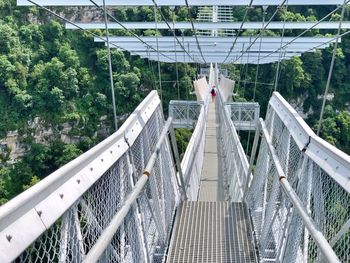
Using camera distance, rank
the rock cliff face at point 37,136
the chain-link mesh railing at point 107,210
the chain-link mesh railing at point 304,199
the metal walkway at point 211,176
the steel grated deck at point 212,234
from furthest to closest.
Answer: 1. the rock cliff face at point 37,136
2. the metal walkway at point 211,176
3. the steel grated deck at point 212,234
4. the chain-link mesh railing at point 304,199
5. the chain-link mesh railing at point 107,210

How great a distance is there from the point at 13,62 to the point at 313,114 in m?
17.4

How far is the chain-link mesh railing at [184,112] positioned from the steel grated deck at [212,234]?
364 inches

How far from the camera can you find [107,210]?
65.3 inches

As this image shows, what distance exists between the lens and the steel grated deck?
8.58 ft

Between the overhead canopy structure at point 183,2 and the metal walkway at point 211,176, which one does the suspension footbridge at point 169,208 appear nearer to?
the metal walkway at point 211,176

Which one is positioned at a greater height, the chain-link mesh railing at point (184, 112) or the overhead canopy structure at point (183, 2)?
the overhead canopy structure at point (183, 2)

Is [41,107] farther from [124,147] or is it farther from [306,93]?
[124,147]

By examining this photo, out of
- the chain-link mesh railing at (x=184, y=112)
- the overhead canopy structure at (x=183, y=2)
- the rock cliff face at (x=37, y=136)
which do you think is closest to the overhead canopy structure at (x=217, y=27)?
the overhead canopy structure at (x=183, y=2)

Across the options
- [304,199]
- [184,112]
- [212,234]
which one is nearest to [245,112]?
[184,112]

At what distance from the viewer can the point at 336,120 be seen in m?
21.9

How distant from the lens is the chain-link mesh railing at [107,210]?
99 cm

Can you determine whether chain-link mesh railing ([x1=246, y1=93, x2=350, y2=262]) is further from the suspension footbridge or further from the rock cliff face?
the rock cliff face

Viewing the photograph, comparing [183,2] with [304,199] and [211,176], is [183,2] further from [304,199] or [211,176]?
[304,199]

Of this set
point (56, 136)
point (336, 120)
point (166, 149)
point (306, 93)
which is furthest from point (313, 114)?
point (166, 149)
